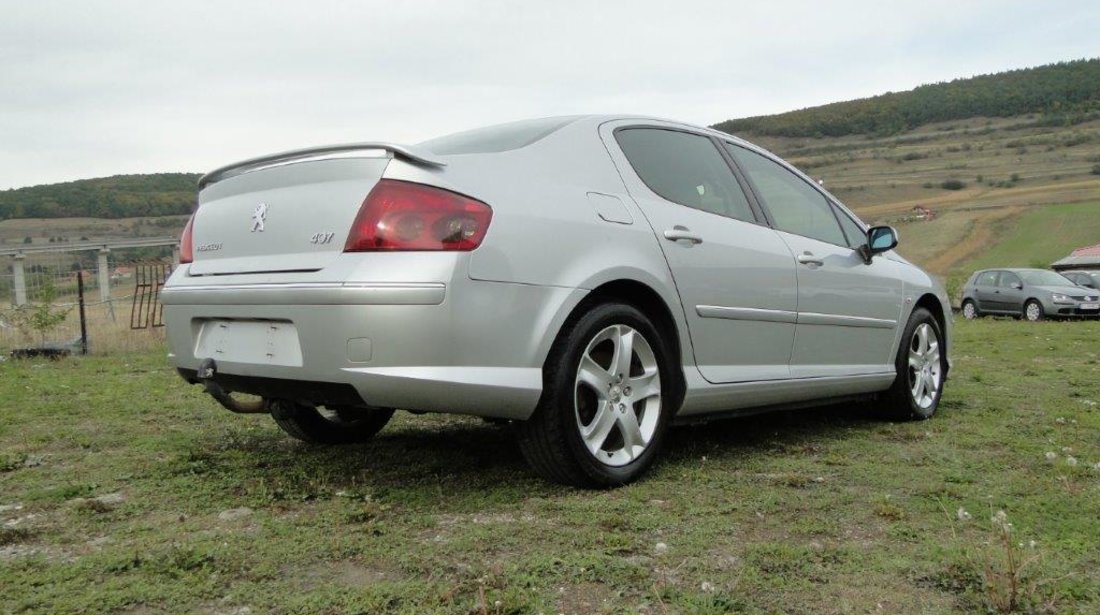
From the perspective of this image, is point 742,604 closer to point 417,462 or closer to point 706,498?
point 706,498

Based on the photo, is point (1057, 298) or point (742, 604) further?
point (1057, 298)

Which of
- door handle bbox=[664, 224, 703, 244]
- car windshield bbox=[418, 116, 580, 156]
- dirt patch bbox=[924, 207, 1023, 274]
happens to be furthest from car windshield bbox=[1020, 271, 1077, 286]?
car windshield bbox=[418, 116, 580, 156]

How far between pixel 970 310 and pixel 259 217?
23.5 metres

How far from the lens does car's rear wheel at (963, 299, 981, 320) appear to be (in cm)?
2316

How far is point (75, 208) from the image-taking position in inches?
1277

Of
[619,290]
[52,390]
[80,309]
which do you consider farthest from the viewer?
[80,309]

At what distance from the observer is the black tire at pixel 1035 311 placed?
Result: 830 inches

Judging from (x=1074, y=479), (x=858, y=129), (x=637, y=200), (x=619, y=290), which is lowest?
(x=1074, y=479)

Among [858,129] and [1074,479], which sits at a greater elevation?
[858,129]

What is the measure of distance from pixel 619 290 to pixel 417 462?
114 centimetres

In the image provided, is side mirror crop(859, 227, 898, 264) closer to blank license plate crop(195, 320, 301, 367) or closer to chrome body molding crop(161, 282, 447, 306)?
chrome body molding crop(161, 282, 447, 306)

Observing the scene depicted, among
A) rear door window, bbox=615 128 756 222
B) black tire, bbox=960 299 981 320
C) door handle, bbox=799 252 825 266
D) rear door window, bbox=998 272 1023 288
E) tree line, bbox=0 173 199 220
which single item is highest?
tree line, bbox=0 173 199 220

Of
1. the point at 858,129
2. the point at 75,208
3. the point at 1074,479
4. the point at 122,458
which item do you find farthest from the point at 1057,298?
the point at 858,129

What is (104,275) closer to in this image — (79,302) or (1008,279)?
(79,302)
